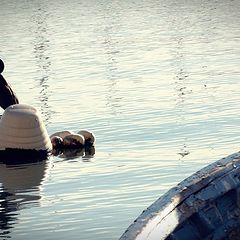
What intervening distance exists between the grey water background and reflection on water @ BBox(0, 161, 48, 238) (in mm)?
21

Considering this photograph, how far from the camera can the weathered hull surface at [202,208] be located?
10.6 meters

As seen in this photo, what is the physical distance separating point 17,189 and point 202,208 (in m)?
8.10

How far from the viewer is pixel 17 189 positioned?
18.9 m

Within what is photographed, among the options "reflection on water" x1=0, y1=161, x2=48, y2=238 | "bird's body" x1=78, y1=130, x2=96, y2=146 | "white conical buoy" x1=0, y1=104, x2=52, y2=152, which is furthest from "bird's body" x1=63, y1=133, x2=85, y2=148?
"reflection on water" x1=0, y1=161, x2=48, y2=238

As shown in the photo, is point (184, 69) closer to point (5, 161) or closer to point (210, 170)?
point (5, 161)

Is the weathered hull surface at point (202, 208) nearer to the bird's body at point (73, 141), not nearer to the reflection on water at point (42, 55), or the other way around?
the bird's body at point (73, 141)

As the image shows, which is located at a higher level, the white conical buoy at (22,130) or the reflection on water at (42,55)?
the white conical buoy at (22,130)

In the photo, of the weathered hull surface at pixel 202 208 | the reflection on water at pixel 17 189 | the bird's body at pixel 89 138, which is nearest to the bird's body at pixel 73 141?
the bird's body at pixel 89 138

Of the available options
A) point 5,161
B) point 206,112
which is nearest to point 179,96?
point 206,112

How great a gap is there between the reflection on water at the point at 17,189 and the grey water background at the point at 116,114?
0.02 metres

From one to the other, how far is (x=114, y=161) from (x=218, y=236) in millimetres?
9564

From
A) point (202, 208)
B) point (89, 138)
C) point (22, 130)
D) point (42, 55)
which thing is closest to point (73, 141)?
point (89, 138)

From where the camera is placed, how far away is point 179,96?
30094 mm

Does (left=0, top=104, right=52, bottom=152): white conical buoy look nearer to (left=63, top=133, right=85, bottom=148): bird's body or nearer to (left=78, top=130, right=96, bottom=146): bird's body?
(left=63, top=133, right=85, bottom=148): bird's body
